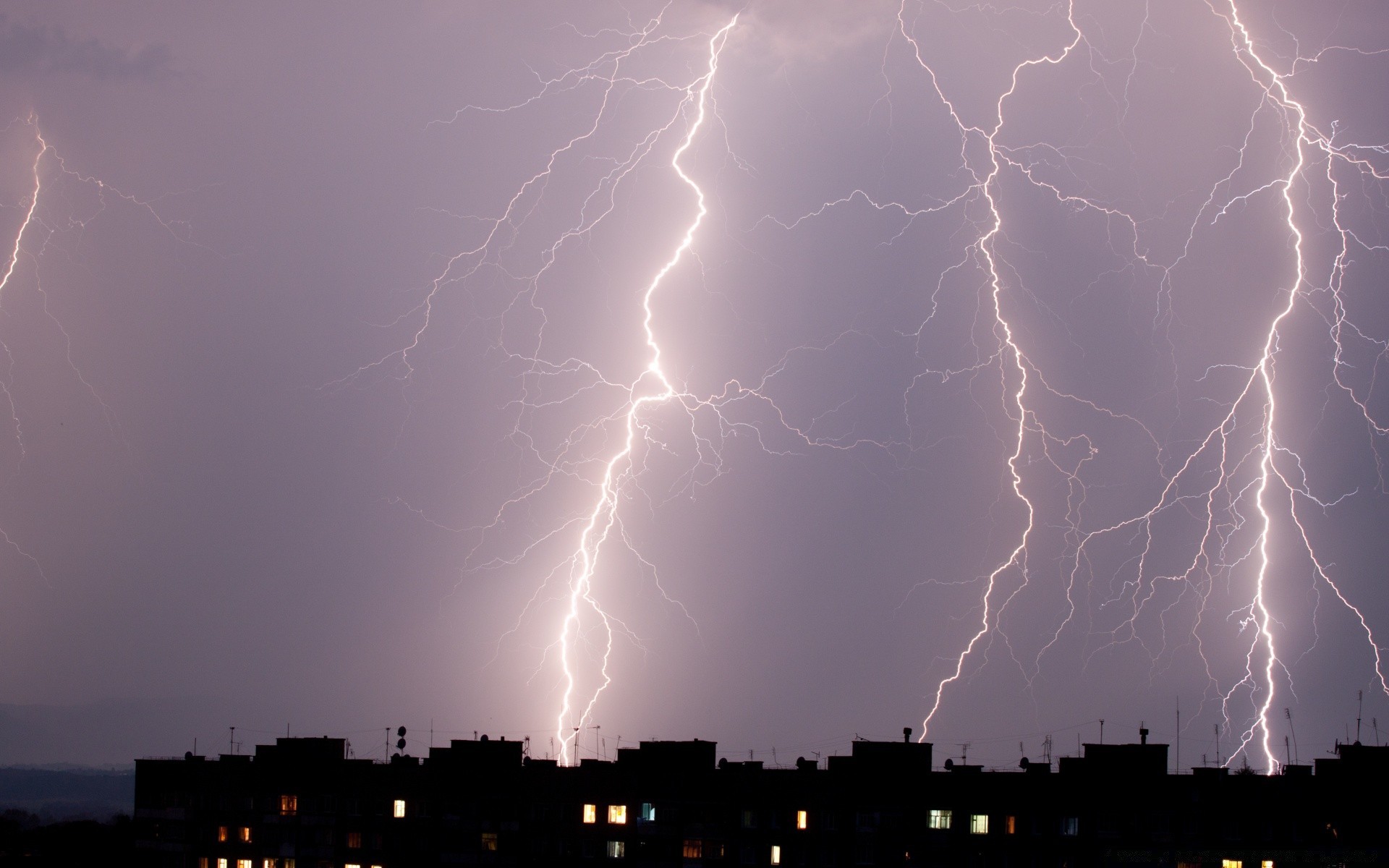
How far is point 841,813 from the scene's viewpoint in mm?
32500

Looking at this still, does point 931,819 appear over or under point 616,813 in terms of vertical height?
over

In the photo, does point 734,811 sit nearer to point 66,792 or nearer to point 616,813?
point 616,813

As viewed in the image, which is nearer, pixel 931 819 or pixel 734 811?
pixel 931 819

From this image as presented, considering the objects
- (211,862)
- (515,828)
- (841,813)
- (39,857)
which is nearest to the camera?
(841,813)

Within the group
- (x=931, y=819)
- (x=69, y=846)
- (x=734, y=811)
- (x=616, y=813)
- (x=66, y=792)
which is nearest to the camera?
(x=931, y=819)

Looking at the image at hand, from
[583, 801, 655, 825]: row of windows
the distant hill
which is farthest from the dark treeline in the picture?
the distant hill

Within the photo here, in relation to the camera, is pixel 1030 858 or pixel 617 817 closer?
pixel 1030 858

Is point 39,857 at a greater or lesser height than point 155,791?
lesser

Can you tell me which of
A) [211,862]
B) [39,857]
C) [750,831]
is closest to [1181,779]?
[750,831]

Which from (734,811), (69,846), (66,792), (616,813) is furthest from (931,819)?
(66,792)

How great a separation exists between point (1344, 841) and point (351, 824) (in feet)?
72.5

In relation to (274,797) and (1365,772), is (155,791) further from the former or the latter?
(1365,772)

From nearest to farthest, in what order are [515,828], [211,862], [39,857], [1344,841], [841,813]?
[1344,841] < [841,813] < [515,828] < [211,862] < [39,857]

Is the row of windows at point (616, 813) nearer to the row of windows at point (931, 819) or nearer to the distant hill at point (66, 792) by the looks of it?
the row of windows at point (931, 819)
